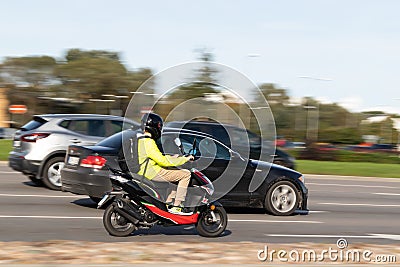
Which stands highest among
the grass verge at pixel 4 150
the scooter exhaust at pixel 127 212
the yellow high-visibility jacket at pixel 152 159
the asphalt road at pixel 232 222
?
the grass verge at pixel 4 150

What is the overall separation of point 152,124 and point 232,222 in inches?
118

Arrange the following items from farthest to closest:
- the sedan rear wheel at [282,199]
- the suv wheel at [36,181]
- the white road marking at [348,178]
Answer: the white road marking at [348,178] < the suv wheel at [36,181] < the sedan rear wheel at [282,199]

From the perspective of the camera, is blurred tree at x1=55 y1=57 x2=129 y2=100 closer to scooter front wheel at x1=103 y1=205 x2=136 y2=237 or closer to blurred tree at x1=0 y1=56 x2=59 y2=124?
blurred tree at x1=0 y1=56 x2=59 y2=124

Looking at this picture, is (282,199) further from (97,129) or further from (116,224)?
(97,129)

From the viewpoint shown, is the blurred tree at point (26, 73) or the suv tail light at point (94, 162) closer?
the suv tail light at point (94, 162)

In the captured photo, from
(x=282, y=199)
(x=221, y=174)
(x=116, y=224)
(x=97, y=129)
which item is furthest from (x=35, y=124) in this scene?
(x=116, y=224)

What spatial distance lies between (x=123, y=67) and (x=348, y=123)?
86.7 feet

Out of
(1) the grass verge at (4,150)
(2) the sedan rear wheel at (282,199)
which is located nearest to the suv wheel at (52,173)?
(2) the sedan rear wheel at (282,199)

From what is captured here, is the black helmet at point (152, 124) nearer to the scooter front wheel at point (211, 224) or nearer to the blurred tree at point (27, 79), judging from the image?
the scooter front wheel at point (211, 224)

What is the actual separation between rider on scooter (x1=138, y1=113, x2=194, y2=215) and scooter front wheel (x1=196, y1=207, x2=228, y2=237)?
26.6 inches

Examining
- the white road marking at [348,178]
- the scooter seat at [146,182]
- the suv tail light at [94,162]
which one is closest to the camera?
the scooter seat at [146,182]

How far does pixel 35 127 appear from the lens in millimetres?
Answer: 15492

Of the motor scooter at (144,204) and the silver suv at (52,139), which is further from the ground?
the silver suv at (52,139)

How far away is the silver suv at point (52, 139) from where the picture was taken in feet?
49.5
